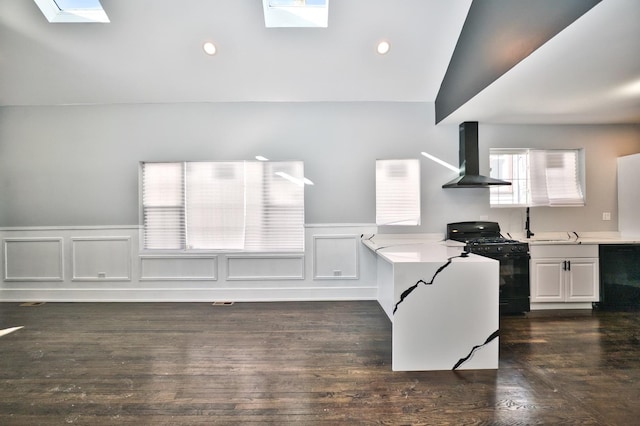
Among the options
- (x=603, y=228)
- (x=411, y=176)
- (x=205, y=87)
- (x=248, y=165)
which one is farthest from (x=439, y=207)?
(x=205, y=87)

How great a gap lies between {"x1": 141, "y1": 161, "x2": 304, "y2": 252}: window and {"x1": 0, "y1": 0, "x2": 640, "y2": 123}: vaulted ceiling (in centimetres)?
97

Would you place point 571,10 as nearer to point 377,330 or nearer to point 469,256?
point 469,256

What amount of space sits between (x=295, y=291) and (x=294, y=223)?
36.5 inches

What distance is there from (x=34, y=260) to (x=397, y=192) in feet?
16.3

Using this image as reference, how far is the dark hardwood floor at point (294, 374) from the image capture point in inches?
77.9

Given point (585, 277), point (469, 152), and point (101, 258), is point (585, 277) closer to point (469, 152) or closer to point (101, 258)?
point (469, 152)

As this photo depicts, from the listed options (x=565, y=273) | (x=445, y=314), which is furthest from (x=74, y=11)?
(x=565, y=273)

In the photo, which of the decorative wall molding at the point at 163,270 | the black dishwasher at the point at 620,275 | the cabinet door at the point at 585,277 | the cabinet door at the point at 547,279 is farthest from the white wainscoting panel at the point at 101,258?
the black dishwasher at the point at 620,275

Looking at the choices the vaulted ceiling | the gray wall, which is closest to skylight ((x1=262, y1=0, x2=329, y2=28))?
the vaulted ceiling

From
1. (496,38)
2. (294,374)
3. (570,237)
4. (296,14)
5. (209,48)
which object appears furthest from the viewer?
(570,237)

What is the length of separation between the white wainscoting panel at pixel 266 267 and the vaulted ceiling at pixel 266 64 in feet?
6.86

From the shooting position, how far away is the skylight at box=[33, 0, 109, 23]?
341 centimetres

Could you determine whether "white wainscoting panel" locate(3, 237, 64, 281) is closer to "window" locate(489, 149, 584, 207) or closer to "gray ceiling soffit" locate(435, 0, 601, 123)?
"gray ceiling soffit" locate(435, 0, 601, 123)

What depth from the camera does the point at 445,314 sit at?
8.13ft
